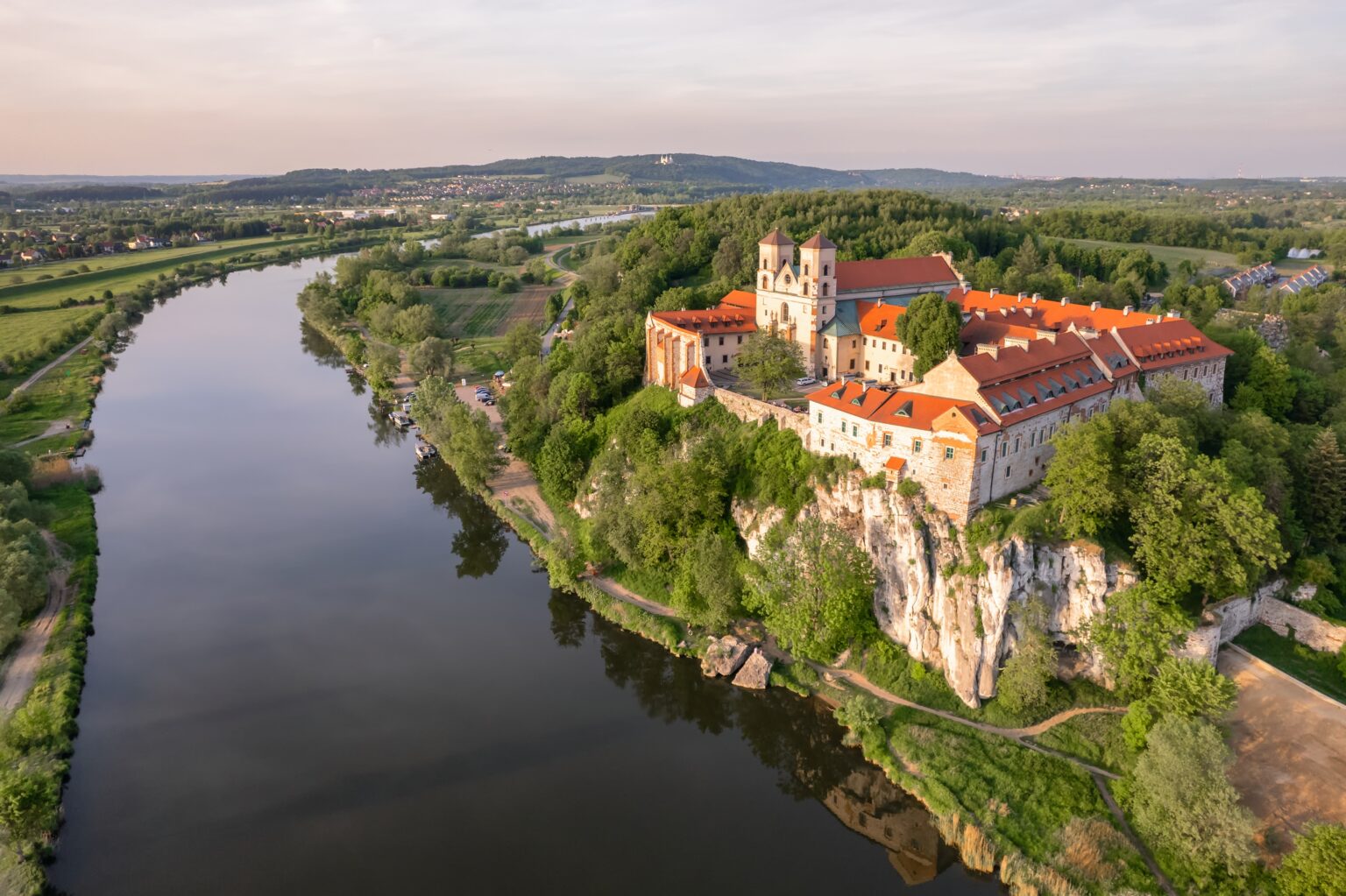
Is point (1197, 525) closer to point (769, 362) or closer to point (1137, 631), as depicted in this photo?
point (1137, 631)

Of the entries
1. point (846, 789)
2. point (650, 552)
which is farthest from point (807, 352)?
point (846, 789)

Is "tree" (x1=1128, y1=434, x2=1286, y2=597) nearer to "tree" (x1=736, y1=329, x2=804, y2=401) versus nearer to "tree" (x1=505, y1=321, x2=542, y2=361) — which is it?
"tree" (x1=736, y1=329, x2=804, y2=401)

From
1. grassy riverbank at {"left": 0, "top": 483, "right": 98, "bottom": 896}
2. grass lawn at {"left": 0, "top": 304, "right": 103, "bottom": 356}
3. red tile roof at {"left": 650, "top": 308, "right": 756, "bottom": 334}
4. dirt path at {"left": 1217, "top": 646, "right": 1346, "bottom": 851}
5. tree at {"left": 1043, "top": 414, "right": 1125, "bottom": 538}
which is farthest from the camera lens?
grass lawn at {"left": 0, "top": 304, "right": 103, "bottom": 356}

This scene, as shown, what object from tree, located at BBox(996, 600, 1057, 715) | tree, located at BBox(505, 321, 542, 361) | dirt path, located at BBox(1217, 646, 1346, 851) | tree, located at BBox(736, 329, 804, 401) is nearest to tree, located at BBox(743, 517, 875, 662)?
tree, located at BBox(996, 600, 1057, 715)

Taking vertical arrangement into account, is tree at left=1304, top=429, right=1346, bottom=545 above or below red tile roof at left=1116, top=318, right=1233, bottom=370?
below

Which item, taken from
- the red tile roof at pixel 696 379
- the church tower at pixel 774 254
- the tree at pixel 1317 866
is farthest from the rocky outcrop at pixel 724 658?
the church tower at pixel 774 254

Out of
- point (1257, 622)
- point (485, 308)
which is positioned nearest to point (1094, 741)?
point (1257, 622)

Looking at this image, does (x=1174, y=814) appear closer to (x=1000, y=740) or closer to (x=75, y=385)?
(x=1000, y=740)
